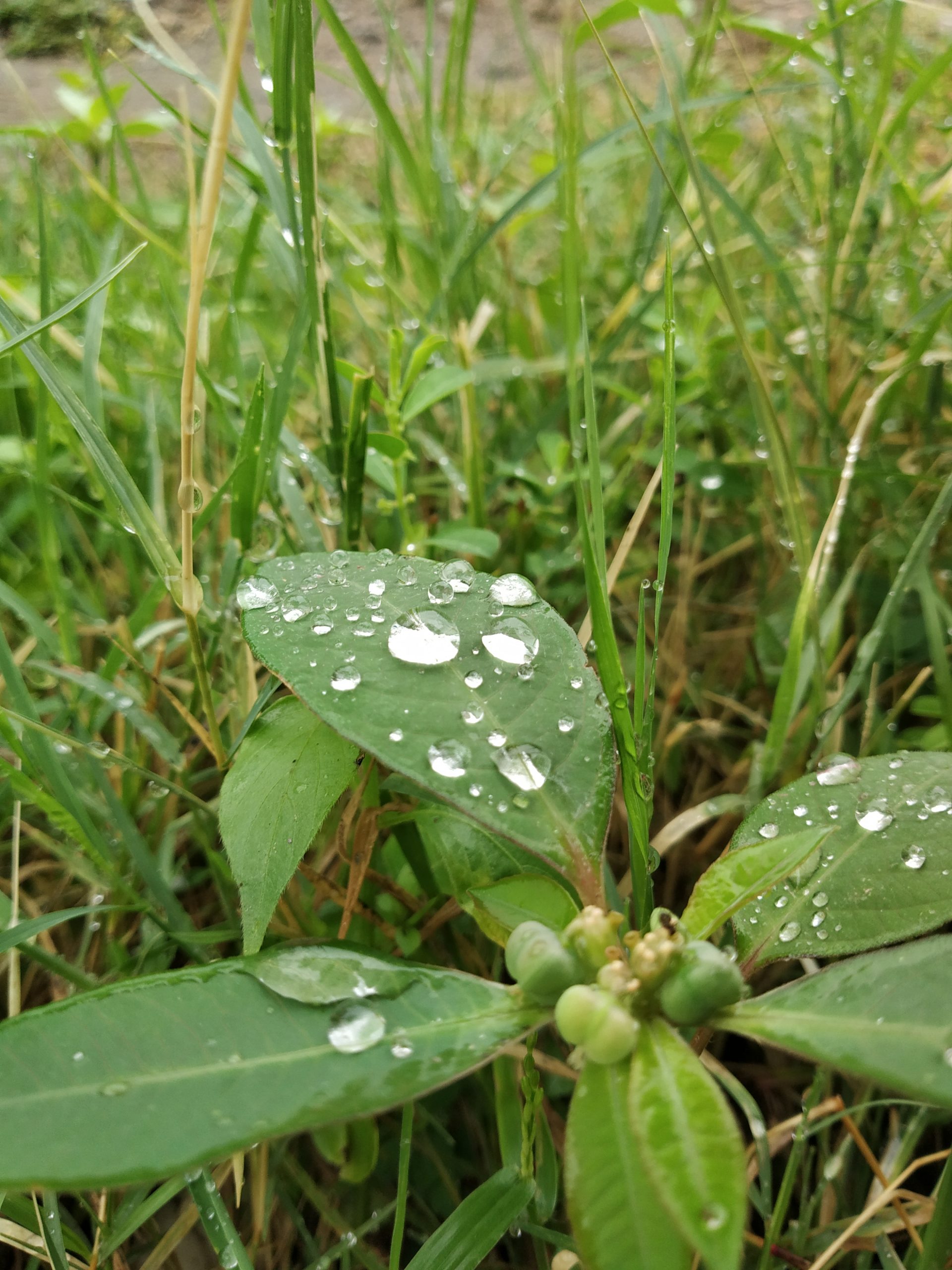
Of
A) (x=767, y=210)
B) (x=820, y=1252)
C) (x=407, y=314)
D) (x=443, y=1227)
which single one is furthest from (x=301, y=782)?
(x=767, y=210)

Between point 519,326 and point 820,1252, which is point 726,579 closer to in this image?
point 519,326

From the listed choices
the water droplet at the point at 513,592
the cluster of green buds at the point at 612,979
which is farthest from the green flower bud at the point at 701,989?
the water droplet at the point at 513,592

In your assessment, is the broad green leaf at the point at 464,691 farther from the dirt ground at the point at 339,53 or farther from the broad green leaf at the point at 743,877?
the dirt ground at the point at 339,53

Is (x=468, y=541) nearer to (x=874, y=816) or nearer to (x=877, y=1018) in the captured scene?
(x=874, y=816)

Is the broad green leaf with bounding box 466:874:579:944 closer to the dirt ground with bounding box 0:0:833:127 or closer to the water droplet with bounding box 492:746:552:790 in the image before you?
the water droplet with bounding box 492:746:552:790

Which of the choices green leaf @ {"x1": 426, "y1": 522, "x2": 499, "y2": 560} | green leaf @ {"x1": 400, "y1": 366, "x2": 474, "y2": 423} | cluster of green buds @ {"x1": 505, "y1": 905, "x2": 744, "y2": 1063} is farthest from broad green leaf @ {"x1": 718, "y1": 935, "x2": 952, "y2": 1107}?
green leaf @ {"x1": 400, "y1": 366, "x2": 474, "y2": 423}

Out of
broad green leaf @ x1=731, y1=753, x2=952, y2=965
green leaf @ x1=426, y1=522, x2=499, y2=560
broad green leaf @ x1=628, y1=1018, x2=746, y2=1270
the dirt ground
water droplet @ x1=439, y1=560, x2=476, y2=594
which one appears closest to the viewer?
broad green leaf @ x1=628, y1=1018, x2=746, y2=1270
